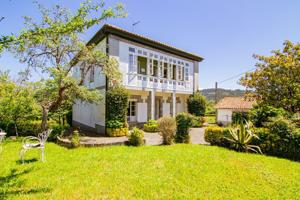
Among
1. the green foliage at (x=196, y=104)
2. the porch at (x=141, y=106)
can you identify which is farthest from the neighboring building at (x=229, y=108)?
the porch at (x=141, y=106)

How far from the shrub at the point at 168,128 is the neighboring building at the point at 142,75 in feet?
18.7

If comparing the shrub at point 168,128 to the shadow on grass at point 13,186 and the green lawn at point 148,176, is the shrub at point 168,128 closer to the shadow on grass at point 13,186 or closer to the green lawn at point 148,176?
the green lawn at point 148,176

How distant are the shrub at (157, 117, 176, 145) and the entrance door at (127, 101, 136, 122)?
7589 millimetres

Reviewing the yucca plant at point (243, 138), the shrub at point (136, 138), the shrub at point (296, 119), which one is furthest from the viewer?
the shrub at point (136, 138)

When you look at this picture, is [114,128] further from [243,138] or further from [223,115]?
[223,115]

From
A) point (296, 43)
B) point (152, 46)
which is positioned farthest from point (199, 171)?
point (152, 46)

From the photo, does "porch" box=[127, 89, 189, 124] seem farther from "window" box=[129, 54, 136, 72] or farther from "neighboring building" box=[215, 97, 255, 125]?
"neighboring building" box=[215, 97, 255, 125]

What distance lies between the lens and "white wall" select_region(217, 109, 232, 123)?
25.8m

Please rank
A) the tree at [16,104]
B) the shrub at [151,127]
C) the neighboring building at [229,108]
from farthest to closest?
the neighboring building at [229,108] → the shrub at [151,127] → the tree at [16,104]

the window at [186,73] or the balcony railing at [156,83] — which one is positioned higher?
the window at [186,73]

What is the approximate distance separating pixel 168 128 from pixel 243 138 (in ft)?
13.4

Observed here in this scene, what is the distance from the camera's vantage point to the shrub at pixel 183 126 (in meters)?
10.6

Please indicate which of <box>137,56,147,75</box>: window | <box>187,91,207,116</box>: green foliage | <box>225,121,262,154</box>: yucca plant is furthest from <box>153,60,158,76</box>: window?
<box>225,121,262,154</box>: yucca plant

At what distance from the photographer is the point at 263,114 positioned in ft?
34.6
